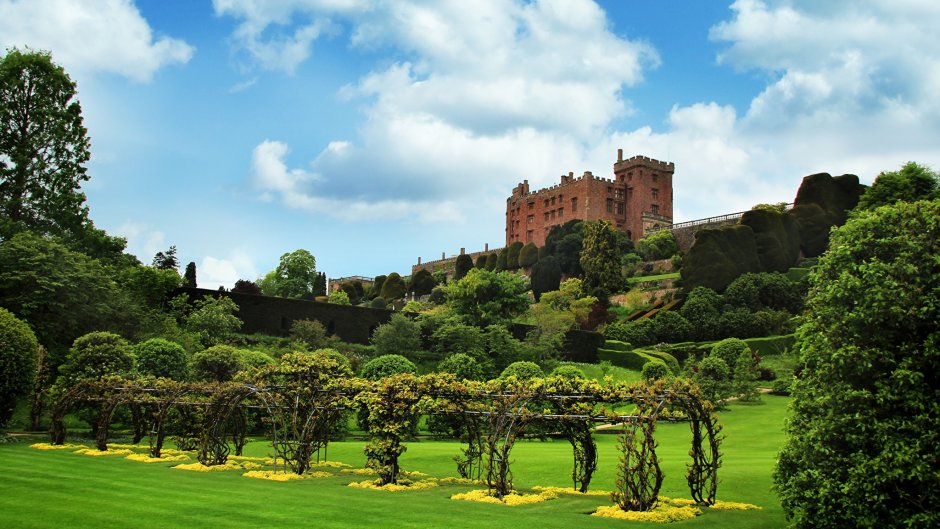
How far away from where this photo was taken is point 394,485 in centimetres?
1492

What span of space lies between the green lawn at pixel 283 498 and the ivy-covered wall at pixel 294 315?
18570 millimetres

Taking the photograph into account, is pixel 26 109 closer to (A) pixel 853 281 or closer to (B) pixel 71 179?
(B) pixel 71 179

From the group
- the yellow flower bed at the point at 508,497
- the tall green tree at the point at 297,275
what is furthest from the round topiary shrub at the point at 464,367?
the tall green tree at the point at 297,275

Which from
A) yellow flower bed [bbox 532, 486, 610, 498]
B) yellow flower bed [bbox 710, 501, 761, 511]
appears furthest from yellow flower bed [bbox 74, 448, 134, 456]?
yellow flower bed [bbox 710, 501, 761, 511]

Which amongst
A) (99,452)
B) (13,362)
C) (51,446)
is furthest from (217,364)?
(99,452)

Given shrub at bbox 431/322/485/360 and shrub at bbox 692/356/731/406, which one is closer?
shrub at bbox 692/356/731/406

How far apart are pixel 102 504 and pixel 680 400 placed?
30.3 ft

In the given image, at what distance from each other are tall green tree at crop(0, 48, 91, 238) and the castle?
175ft

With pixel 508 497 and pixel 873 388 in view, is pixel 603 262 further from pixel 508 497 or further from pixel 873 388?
pixel 873 388

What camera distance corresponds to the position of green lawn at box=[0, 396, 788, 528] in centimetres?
1039

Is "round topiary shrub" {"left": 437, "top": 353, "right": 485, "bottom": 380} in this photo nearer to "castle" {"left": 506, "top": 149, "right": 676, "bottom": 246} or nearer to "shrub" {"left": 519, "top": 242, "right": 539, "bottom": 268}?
"shrub" {"left": 519, "top": 242, "right": 539, "bottom": 268}

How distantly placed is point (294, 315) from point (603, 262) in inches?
1028

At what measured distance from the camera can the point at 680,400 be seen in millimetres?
12969

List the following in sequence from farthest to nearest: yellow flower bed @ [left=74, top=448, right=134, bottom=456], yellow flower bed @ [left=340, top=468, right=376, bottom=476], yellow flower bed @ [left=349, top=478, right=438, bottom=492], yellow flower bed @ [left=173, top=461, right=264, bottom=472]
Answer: yellow flower bed @ [left=74, top=448, right=134, bottom=456] → yellow flower bed @ [left=340, top=468, right=376, bottom=476] → yellow flower bed @ [left=173, top=461, right=264, bottom=472] → yellow flower bed @ [left=349, top=478, right=438, bottom=492]
